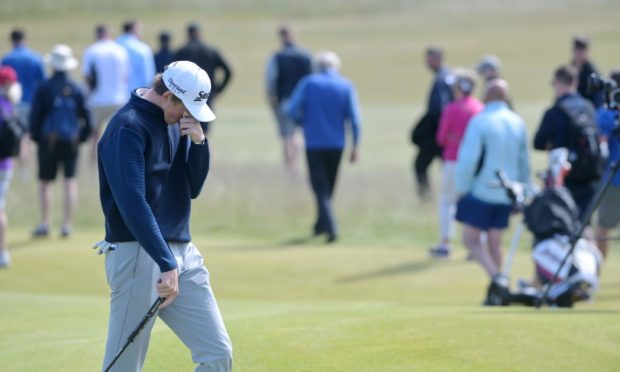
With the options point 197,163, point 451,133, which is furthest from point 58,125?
point 197,163

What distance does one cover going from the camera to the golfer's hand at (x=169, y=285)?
6266 millimetres

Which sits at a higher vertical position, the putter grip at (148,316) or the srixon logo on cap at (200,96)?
the srixon logo on cap at (200,96)

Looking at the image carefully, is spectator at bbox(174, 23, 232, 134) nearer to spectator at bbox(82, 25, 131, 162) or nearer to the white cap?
spectator at bbox(82, 25, 131, 162)

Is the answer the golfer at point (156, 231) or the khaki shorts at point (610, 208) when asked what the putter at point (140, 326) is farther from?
the khaki shorts at point (610, 208)

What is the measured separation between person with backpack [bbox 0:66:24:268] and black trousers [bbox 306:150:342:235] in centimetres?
393

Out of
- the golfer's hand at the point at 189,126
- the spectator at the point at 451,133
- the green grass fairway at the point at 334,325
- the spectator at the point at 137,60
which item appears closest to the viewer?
the golfer's hand at the point at 189,126

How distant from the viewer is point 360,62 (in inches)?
2265

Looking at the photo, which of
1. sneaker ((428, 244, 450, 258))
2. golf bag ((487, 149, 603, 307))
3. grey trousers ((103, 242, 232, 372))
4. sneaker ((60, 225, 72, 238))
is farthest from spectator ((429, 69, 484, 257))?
grey trousers ((103, 242, 232, 372))

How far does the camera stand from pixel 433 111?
15977mm

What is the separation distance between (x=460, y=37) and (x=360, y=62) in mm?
12791

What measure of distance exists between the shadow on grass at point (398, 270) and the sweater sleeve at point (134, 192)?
24.8 ft

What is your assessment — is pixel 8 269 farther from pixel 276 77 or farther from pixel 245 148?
pixel 245 148

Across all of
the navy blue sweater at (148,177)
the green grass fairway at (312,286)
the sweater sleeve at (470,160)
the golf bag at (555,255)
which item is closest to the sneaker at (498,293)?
the golf bag at (555,255)

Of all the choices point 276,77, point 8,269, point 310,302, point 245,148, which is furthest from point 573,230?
point 245,148
